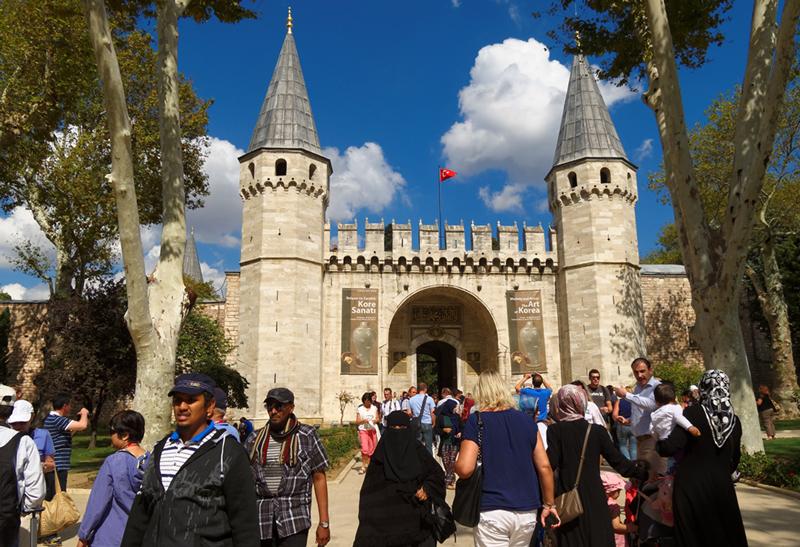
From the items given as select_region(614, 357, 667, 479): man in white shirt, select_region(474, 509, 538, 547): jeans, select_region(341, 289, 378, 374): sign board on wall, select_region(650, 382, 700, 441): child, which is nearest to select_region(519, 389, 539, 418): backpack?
select_region(614, 357, 667, 479): man in white shirt

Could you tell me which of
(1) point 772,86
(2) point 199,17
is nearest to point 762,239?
(1) point 772,86

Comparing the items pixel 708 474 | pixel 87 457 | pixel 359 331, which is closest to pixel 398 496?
pixel 708 474

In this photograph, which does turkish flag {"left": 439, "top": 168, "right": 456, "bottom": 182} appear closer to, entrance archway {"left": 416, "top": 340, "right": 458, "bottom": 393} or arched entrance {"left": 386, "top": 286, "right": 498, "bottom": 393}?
arched entrance {"left": 386, "top": 286, "right": 498, "bottom": 393}

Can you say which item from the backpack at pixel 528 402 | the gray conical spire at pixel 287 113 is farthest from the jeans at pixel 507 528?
the gray conical spire at pixel 287 113

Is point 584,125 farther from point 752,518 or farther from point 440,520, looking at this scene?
point 440,520

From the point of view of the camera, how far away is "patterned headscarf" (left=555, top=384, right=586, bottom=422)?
345 centimetres

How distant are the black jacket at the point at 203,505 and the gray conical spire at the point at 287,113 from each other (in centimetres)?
1980

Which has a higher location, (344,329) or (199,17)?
(199,17)

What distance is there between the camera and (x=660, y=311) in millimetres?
24156

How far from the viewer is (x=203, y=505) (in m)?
2.24

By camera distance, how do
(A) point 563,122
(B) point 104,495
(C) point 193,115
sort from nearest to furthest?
(B) point 104,495 → (C) point 193,115 → (A) point 563,122

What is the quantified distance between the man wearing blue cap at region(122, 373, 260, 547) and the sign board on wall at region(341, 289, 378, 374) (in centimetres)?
1830

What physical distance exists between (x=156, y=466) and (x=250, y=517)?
0.47 metres

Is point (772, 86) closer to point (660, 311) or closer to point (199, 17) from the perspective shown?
point (199, 17)
